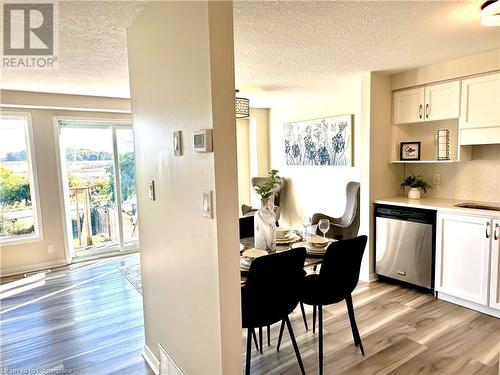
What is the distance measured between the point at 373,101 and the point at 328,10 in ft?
6.07

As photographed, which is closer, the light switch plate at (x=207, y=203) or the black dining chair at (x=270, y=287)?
the light switch plate at (x=207, y=203)

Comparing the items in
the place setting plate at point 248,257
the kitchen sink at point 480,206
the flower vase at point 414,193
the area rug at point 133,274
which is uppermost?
the flower vase at point 414,193

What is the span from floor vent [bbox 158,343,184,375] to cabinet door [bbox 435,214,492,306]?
2.65 meters

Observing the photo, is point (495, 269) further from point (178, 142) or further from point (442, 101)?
point (178, 142)

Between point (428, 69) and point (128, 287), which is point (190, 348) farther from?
point (428, 69)

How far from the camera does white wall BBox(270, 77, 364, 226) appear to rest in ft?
15.3

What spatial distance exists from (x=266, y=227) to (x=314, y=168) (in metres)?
3.24

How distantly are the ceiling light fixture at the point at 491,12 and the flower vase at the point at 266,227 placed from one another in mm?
1771

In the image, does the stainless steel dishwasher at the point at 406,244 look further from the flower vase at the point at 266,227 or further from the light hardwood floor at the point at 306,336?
the flower vase at the point at 266,227

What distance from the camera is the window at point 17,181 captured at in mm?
4273

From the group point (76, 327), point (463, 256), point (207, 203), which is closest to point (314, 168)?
point (463, 256)

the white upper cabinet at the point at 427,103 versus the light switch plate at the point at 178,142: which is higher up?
the white upper cabinet at the point at 427,103

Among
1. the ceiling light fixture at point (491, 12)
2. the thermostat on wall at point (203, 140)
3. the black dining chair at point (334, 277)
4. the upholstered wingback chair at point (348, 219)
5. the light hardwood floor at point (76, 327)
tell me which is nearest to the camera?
the thermostat on wall at point (203, 140)

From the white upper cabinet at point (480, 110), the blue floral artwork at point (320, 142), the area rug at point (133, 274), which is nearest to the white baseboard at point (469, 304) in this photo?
the white upper cabinet at point (480, 110)
